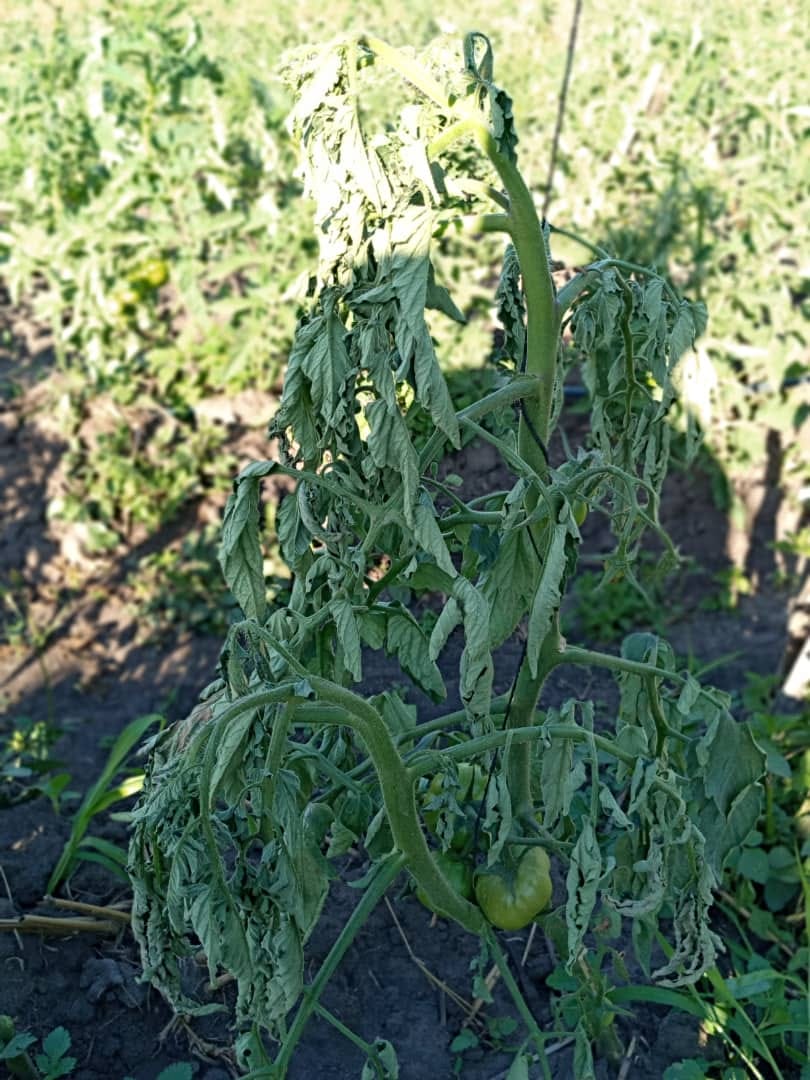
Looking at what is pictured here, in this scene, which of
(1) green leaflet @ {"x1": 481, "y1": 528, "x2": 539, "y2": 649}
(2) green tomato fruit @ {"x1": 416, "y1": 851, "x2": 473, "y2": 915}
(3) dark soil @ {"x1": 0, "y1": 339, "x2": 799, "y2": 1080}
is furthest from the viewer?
(3) dark soil @ {"x1": 0, "y1": 339, "x2": 799, "y2": 1080}

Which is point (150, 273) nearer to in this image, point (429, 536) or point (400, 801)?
point (400, 801)

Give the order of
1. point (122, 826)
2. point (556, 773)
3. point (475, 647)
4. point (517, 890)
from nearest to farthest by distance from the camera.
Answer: point (475, 647), point (556, 773), point (517, 890), point (122, 826)

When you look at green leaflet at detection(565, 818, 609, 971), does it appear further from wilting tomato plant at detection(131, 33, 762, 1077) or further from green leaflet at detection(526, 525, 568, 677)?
green leaflet at detection(526, 525, 568, 677)

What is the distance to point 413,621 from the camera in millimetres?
1710

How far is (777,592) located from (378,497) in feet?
8.54

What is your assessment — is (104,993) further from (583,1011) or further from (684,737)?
(684,737)

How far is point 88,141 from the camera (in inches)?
174

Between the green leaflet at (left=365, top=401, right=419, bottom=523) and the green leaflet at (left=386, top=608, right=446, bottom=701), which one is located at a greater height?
the green leaflet at (left=365, top=401, right=419, bottom=523)

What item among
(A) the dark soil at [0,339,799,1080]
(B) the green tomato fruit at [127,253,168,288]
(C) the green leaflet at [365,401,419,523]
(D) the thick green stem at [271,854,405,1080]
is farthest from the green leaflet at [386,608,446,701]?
(B) the green tomato fruit at [127,253,168,288]

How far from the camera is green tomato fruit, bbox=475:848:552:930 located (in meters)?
1.74

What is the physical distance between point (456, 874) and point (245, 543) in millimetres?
693

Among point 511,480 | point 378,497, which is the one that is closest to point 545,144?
point 511,480

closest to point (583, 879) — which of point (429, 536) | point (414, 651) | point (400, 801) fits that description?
point (400, 801)

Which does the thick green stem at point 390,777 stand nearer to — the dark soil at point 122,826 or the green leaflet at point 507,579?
the green leaflet at point 507,579
